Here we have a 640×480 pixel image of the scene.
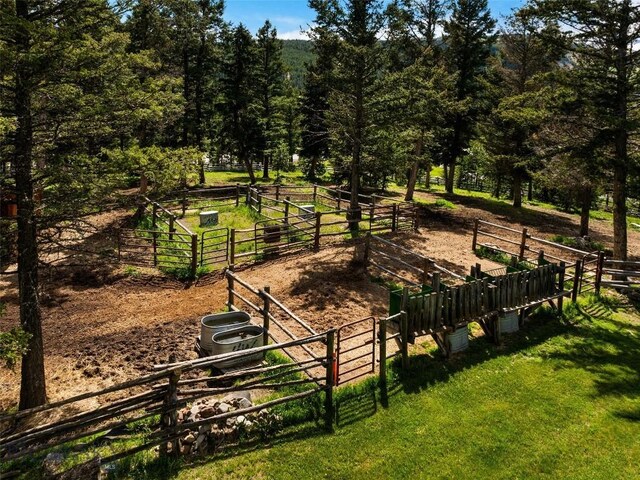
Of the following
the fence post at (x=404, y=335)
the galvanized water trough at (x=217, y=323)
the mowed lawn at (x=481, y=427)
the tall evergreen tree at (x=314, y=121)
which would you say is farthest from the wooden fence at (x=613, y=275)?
A: the tall evergreen tree at (x=314, y=121)

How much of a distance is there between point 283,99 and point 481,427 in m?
33.4

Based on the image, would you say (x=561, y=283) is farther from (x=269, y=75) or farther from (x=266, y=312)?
(x=269, y=75)

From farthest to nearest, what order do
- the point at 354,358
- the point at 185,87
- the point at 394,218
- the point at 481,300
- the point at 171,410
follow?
1. the point at 185,87
2. the point at 394,218
3. the point at 481,300
4. the point at 354,358
5. the point at 171,410

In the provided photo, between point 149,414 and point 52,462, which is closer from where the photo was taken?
point 52,462

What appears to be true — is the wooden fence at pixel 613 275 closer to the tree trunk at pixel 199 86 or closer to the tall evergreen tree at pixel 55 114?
the tall evergreen tree at pixel 55 114

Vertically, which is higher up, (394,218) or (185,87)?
(185,87)

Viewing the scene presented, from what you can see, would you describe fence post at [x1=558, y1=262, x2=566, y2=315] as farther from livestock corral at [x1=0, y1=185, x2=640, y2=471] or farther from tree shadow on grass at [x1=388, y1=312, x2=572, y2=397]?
tree shadow on grass at [x1=388, y1=312, x2=572, y2=397]

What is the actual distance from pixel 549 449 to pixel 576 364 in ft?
11.4

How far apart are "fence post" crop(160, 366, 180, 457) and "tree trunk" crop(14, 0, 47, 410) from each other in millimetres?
2407

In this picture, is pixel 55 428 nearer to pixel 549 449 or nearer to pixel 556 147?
pixel 549 449

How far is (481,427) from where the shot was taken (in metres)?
7.98

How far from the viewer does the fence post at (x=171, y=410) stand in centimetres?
702

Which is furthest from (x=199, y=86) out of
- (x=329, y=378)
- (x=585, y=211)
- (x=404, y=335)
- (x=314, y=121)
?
(x=329, y=378)

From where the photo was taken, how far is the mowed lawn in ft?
23.0
